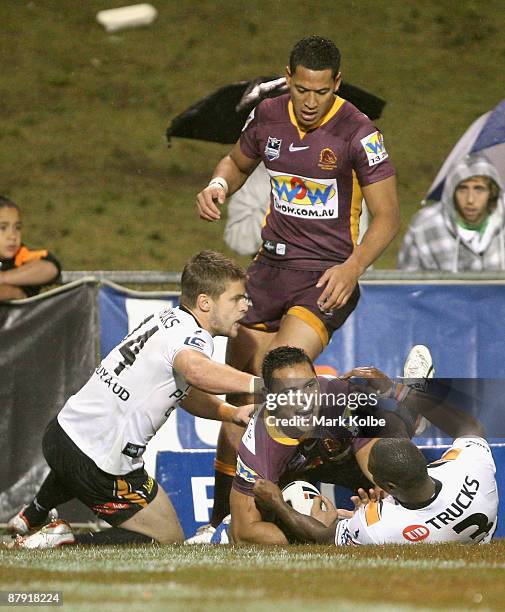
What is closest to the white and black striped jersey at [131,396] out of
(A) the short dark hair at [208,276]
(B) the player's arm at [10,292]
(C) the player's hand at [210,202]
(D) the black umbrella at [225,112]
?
(A) the short dark hair at [208,276]

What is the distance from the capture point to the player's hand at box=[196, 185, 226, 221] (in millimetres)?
7199

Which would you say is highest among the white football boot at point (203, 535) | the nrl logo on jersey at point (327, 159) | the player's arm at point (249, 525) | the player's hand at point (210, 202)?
the nrl logo on jersey at point (327, 159)

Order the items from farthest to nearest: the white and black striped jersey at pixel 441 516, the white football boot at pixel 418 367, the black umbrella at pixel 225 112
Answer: the black umbrella at pixel 225 112
the white football boot at pixel 418 367
the white and black striped jersey at pixel 441 516

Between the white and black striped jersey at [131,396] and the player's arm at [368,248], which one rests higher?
the player's arm at [368,248]

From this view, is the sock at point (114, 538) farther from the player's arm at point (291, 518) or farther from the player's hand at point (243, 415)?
the player's hand at point (243, 415)

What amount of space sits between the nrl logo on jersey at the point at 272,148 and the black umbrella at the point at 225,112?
2.26 metres

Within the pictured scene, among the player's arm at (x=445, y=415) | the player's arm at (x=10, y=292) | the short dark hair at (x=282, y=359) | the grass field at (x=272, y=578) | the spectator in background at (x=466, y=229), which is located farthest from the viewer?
the spectator in background at (x=466, y=229)

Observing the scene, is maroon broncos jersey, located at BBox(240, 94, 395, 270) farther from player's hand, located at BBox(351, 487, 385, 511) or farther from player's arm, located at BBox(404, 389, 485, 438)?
player's hand, located at BBox(351, 487, 385, 511)

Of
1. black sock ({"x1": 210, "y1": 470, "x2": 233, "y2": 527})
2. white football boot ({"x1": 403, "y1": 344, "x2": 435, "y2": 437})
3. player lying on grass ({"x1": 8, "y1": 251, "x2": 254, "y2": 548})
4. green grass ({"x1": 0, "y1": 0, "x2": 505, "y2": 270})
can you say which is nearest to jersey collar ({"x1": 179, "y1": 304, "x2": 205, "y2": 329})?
player lying on grass ({"x1": 8, "y1": 251, "x2": 254, "y2": 548})

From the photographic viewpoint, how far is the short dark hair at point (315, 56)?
7.19 metres

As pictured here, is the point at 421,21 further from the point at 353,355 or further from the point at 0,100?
A: the point at 353,355

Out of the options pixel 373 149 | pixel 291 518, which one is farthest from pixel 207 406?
pixel 373 149

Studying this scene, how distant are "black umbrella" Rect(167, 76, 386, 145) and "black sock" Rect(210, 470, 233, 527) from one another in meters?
3.17

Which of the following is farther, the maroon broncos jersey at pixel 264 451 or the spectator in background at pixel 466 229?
the spectator in background at pixel 466 229
